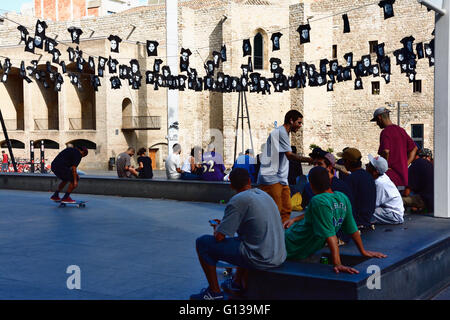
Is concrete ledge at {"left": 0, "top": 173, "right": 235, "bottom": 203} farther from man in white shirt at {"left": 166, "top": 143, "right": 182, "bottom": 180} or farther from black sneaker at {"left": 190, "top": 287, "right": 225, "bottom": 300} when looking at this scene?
black sneaker at {"left": 190, "top": 287, "right": 225, "bottom": 300}

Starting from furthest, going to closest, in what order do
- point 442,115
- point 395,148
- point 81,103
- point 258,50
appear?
1. point 258,50
2. point 81,103
3. point 395,148
4. point 442,115

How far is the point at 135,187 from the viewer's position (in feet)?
46.3

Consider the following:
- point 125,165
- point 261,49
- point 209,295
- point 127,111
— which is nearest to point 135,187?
point 125,165

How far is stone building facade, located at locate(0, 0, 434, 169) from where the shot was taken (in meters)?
34.8

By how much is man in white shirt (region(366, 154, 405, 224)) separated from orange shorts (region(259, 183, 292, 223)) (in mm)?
1161

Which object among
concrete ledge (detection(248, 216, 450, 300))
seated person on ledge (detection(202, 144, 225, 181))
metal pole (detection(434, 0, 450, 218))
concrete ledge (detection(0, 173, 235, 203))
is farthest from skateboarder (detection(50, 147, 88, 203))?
concrete ledge (detection(248, 216, 450, 300))

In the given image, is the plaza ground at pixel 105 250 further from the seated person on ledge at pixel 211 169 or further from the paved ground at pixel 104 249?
the seated person on ledge at pixel 211 169

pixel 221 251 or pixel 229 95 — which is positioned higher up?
pixel 229 95

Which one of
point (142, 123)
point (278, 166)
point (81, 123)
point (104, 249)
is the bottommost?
point (104, 249)

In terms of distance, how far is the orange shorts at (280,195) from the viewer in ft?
22.6

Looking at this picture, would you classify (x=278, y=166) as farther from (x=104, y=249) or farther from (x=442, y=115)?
(x=442, y=115)

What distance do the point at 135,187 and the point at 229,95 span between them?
21426 millimetres

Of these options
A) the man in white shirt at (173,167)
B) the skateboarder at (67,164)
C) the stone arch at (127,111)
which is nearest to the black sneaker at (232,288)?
the skateboarder at (67,164)
